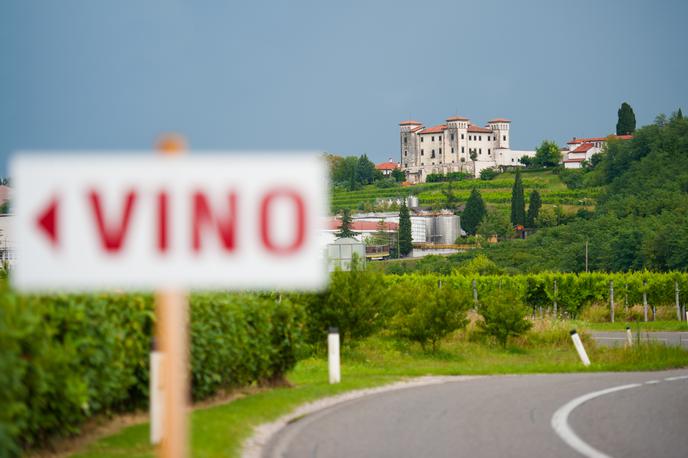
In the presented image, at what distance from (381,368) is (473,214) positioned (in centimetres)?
15719

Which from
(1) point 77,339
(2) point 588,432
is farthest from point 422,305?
(1) point 77,339

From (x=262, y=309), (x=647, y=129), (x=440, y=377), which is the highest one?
(x=647, y=129)

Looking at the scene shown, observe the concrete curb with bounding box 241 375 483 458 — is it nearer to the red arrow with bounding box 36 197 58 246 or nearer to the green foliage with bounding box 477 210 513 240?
the red arrow with bounding box 36 197 58 246

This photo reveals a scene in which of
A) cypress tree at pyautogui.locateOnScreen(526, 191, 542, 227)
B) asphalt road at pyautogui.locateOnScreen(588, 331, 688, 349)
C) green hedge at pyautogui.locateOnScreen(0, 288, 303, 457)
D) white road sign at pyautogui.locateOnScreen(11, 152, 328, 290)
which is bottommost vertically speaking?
asphalt road at pyautogui.locateOnScreen(588, 331, 688, 349)

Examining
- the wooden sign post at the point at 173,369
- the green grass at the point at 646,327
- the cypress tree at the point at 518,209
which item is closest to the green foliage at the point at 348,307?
the green grass at the point at 646,327

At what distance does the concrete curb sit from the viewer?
1204cm

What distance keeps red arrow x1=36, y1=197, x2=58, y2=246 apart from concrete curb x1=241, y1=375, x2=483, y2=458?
7412 mm

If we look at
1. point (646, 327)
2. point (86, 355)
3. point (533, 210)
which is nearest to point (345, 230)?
point (533, 210)

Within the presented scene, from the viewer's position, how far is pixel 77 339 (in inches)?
435

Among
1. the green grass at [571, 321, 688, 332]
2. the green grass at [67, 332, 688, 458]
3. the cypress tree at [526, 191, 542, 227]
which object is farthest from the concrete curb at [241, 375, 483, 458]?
the cypress tree at [526, 191, 542, 227]

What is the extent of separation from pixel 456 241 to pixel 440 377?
6184 inches

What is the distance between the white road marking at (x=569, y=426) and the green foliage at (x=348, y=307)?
10106 mm

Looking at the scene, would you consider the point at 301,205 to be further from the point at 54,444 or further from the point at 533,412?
the point at 533,412

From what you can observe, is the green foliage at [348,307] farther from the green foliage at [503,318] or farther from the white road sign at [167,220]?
the white road sign at [167,220]
